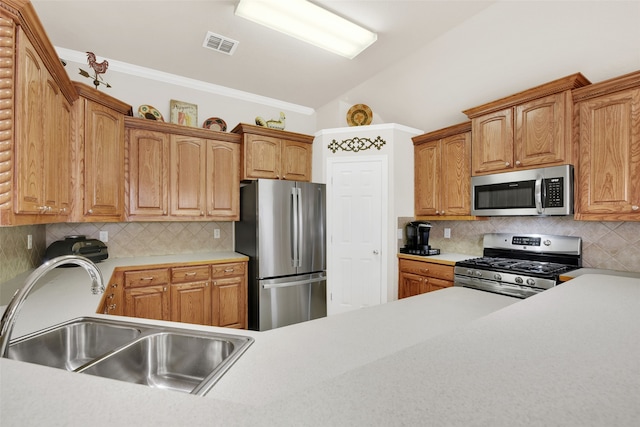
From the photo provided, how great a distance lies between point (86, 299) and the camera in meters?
1.53

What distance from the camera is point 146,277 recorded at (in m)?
2.75

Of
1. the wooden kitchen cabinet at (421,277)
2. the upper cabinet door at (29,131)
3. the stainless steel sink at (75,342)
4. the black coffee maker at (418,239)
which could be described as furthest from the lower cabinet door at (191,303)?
the black coffee maker at (418,239)

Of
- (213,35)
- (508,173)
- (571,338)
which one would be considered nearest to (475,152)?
(508,173)

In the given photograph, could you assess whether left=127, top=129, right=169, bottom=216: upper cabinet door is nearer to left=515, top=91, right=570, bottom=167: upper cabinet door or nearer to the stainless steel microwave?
the stainless steel microwave

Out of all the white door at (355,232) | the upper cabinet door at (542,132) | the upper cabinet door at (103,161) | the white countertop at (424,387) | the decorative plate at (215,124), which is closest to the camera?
the white countertop at (424,387)

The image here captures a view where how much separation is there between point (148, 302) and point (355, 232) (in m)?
2.27

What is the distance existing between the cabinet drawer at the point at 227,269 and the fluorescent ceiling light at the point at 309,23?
7.61 feet

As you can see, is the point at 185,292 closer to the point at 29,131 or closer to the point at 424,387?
the point at 29,131

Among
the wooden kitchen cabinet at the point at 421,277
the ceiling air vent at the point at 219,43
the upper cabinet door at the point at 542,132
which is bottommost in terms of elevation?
the wooden kitchen cabinet at the point at 421,277

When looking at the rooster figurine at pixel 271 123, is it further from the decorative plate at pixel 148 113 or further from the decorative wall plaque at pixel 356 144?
the decorative plate at pixel 148 113

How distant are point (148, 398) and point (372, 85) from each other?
4.21 meters

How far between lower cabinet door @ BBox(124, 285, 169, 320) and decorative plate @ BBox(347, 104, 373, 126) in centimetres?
292

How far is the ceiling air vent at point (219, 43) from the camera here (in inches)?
112

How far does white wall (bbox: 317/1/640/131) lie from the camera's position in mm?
2209
